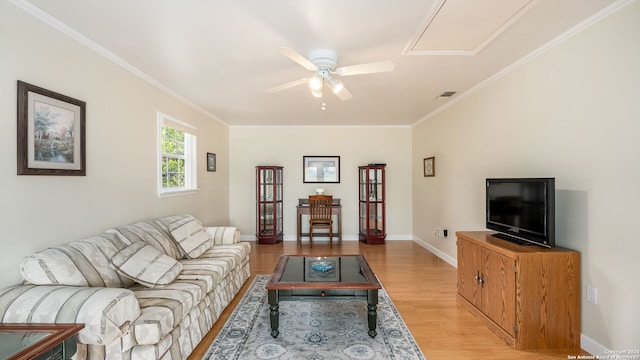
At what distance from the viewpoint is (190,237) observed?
9.34 feet

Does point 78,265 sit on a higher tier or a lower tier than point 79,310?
higher

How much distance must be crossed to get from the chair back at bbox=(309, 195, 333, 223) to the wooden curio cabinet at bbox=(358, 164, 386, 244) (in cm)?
82

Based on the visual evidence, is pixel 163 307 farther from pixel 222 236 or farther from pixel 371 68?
pixel 371 68

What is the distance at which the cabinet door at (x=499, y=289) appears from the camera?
2.04 m

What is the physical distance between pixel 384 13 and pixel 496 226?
2.14 meters

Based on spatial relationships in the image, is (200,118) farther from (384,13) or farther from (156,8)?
(384,13)

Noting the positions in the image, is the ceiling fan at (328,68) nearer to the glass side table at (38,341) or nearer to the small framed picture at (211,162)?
the glass side table at (38,341)

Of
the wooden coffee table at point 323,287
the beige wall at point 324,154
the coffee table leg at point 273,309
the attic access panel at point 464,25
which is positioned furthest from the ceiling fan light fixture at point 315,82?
the beige wall at point 324,154

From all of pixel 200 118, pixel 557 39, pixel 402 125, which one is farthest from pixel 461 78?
pixel 200 118

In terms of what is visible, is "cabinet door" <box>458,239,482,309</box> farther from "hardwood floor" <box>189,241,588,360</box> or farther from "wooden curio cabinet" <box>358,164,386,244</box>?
"wooden curio cabinet" <box>358,164,386,244</box>

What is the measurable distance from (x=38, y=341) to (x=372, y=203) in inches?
190

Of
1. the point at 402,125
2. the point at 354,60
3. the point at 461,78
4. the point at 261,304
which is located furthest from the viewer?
the point at 402,125

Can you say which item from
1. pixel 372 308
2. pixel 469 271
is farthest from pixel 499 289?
pixel 372 308

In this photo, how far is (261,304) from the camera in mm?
2736
